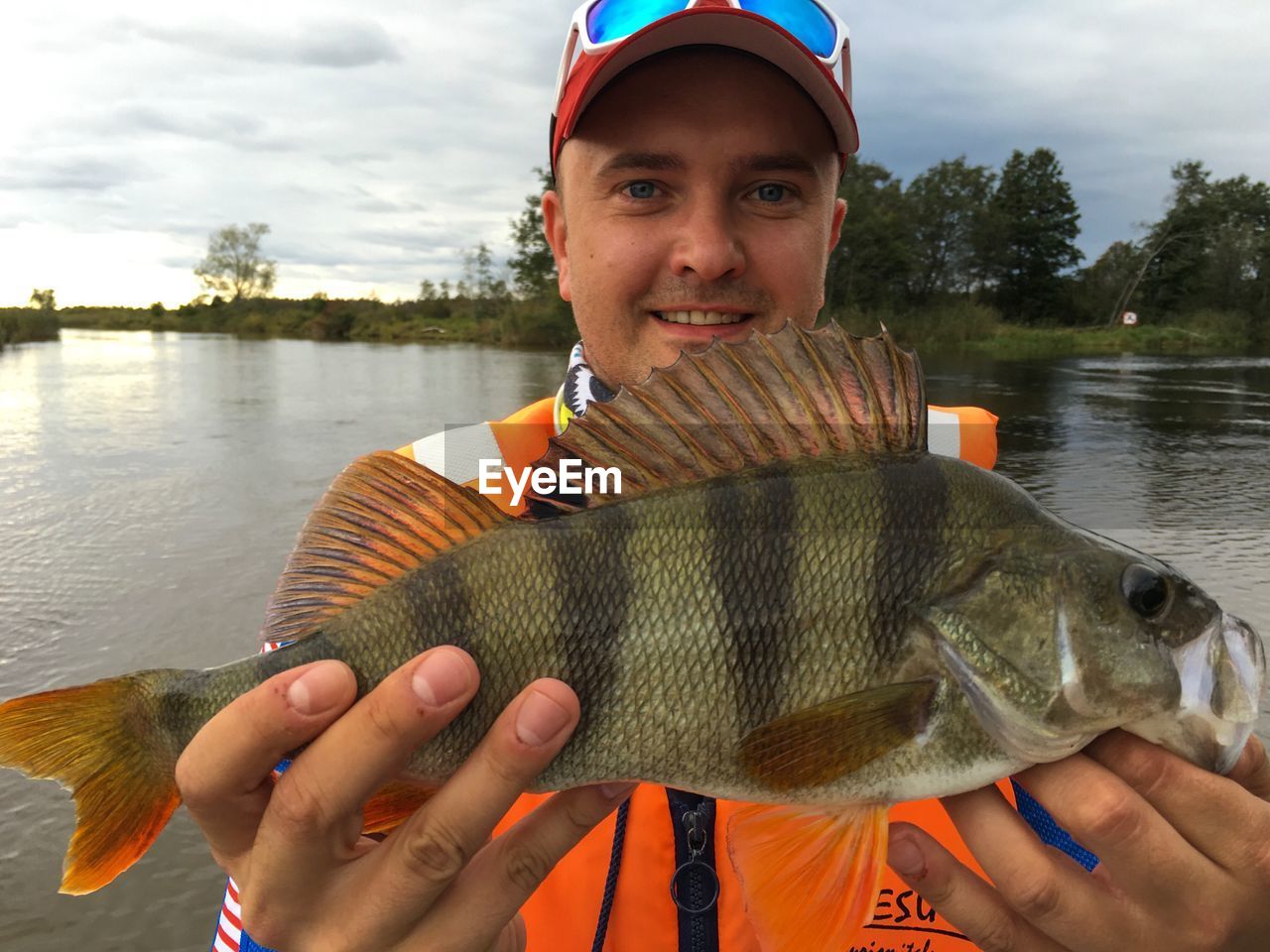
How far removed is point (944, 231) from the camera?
5031cm

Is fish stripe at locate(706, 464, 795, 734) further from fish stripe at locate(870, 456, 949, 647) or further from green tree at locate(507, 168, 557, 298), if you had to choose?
green tree at locate(507, 168, 557, 298)

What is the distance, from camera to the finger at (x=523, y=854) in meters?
1.37

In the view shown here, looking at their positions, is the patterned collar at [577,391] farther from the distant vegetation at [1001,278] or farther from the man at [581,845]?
the distant vegetation at [1001,278]

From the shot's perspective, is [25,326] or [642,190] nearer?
[642,190]

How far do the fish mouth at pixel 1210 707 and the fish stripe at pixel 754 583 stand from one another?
21.5 inches

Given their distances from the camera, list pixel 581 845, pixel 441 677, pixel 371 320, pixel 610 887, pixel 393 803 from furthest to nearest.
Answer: pixel 371 320, pixel 581 845, pixel 610 887, pixel 393 803, pixel 441 677

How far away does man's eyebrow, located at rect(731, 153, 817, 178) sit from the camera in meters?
2.12

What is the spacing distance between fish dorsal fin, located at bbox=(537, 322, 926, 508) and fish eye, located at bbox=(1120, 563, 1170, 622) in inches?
14.6

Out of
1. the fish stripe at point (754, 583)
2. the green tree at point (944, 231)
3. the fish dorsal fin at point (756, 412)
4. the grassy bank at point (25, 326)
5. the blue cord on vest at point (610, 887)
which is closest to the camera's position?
the fish stripe at point (754, 583)

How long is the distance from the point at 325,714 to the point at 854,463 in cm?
92

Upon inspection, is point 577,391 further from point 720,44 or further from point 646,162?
A: point 720,44

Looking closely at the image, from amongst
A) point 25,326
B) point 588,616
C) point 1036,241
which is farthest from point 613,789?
point 1036,241

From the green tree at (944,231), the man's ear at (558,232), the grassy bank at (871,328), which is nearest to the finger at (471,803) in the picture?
the man's ear at (558,232)

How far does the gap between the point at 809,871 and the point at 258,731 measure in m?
0.89
